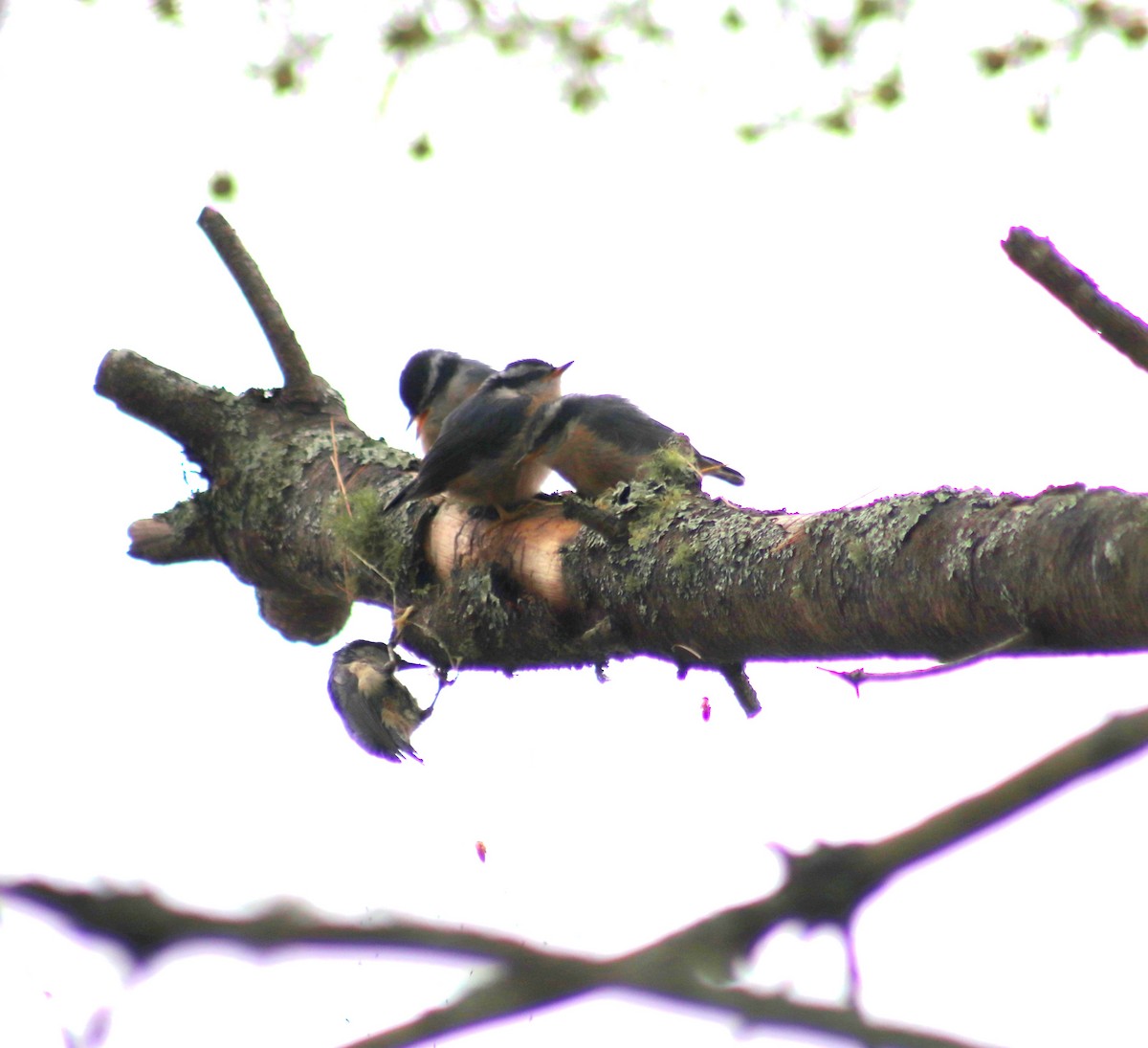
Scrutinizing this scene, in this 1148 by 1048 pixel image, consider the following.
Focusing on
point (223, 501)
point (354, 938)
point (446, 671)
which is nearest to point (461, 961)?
point (354, 938)

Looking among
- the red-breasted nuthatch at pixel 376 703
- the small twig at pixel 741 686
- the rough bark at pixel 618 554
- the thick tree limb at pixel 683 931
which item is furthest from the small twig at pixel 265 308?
the thick tree limb at pixel 683 931

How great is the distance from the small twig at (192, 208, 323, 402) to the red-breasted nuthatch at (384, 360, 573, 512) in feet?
1.67

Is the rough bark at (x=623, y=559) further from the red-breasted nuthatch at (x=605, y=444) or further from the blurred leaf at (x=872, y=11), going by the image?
the blurred leaf at (x=872, y=11)

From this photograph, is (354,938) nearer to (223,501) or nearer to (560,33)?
(223,501)

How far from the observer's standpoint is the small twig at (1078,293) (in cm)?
145

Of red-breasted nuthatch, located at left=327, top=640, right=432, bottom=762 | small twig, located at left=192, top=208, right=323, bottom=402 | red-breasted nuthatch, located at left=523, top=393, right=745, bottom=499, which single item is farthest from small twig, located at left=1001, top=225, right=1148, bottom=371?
small twig, located at left=192, top=208, right=323, bottom=402

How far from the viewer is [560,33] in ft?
11.6

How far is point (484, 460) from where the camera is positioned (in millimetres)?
3086

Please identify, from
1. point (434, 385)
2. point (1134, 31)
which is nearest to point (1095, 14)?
point (1134, 31)

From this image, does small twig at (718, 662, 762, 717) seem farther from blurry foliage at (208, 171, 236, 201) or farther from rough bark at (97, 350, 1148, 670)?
blurry foliage at (208, 171, 236, 201)

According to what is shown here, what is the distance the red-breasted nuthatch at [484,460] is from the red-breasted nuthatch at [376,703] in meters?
0.43

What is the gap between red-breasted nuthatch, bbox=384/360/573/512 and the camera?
3043 mm

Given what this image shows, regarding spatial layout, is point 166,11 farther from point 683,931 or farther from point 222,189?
point 683,931

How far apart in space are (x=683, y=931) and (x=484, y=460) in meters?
2.58
